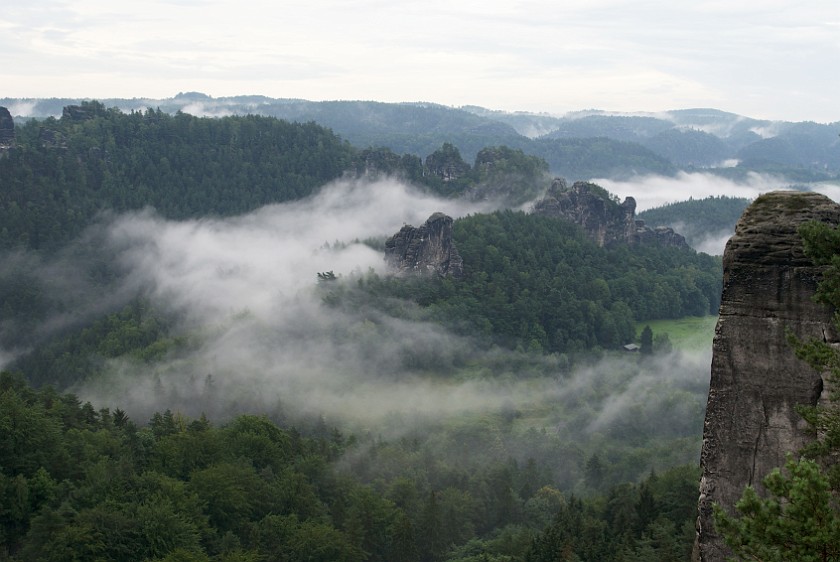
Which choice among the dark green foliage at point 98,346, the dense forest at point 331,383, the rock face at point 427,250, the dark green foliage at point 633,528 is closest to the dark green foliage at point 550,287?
the dense forest at point 331,383

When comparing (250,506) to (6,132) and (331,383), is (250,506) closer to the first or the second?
(331,383)

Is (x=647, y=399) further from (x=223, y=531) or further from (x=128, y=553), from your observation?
(x=128, y=553)

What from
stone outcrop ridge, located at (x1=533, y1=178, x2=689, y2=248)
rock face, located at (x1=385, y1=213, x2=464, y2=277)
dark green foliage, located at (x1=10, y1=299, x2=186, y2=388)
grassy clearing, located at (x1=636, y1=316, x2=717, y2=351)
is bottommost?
dark green foliage, located at (x1=10, y1=299, x2=186, y2=388)

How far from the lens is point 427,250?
140250 millimetres


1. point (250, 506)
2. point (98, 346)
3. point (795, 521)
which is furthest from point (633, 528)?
point (98, 346)

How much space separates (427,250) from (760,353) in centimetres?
11504

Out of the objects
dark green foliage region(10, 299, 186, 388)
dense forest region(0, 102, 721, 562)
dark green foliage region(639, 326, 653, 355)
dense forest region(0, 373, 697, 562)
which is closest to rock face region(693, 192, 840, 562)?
dense forest region(0, 373, 697, 562)

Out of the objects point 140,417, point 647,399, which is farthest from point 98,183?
point 647,399

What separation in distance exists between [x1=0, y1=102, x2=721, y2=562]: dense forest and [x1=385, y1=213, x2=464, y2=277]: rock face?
245cm

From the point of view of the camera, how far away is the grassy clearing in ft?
444

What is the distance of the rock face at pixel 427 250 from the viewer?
13925 cm

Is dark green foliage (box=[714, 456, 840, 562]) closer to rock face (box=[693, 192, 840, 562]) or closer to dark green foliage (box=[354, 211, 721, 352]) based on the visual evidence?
rock face (box=[693, 192, 840, 562])

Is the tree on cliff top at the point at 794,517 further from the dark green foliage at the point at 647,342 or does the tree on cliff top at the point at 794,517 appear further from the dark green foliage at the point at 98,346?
the dark green foliage at the point at 647,342

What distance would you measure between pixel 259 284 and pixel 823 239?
482ft
